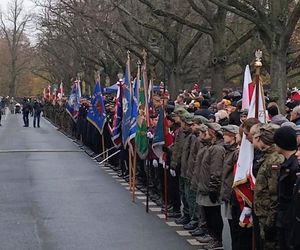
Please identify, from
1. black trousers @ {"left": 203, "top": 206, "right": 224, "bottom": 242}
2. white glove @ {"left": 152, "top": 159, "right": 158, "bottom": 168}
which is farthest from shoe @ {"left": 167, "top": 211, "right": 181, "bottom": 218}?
black trousers @ {"left": 203, "top": 206, "right": 224, "bottom": 242}

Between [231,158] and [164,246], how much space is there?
179 centimetres

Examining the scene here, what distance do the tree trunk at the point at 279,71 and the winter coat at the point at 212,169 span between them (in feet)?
28.0

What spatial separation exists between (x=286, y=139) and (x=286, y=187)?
1.46 feet

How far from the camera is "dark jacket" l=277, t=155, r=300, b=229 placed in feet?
22.4

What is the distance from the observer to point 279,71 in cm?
1834

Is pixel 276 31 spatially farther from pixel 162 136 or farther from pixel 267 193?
pixel 267 193

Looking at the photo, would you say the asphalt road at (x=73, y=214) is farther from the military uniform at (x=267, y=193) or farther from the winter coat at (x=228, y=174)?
the military uniform at (x=267, y=193)

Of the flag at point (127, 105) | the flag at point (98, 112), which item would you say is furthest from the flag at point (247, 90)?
the flag at point (98, 112)

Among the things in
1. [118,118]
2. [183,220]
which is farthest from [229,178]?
[118,118]

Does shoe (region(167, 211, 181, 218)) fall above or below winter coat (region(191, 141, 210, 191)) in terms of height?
below

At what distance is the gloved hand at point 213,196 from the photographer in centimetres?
945

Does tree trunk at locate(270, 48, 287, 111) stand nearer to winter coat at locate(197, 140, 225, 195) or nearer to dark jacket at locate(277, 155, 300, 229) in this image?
winter coat at locate(197, 140, 225, 195)

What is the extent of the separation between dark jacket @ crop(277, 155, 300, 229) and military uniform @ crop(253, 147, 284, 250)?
0.29 m

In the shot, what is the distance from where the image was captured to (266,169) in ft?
24.1
